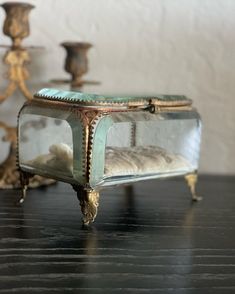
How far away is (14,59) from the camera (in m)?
0.98

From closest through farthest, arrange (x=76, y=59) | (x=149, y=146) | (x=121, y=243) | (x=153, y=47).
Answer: (x=121, y=243), (x=149, y=146), (x=76, y=59), (x=153, y=47)

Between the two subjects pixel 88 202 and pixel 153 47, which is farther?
pixel 153 47

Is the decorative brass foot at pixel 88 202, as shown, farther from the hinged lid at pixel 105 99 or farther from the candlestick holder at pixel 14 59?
the candlestick holder at pixel 14 59

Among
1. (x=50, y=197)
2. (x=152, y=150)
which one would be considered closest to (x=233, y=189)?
(x=152, y=150)

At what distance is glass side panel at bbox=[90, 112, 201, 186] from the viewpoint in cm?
82

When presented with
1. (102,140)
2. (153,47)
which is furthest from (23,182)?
(153,47)

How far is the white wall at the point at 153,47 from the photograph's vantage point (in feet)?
3.71

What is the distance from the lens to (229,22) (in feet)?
3.71

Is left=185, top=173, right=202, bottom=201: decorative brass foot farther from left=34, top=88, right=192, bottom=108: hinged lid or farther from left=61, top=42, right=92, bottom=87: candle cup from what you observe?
left=61, top=42, right=92, bottom=87: candle cup

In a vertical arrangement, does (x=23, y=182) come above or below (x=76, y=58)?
below

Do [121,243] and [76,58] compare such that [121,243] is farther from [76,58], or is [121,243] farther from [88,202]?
[76,58]

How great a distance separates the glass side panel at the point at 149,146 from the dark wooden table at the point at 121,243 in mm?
70

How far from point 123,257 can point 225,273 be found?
0.13m

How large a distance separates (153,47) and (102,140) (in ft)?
1.41
